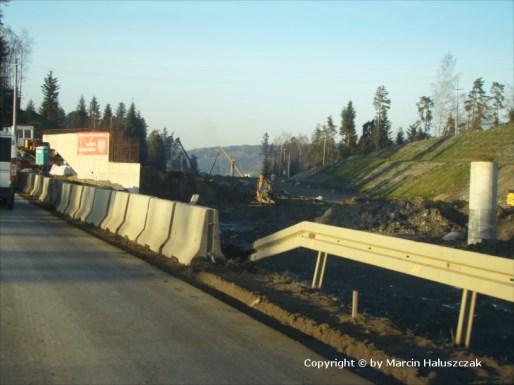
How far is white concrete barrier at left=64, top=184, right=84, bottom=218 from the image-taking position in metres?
23.8

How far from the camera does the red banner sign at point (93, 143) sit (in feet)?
158

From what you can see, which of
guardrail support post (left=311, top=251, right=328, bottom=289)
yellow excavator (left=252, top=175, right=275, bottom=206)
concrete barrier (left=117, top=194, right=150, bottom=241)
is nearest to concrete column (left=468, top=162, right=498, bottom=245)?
guardrail support post (left=311, top=251, right=328, bottom=289)

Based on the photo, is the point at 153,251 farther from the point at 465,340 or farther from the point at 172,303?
the point at 465,340

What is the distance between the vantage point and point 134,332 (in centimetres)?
757

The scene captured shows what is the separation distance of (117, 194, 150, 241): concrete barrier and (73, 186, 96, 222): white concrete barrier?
4.54 meters

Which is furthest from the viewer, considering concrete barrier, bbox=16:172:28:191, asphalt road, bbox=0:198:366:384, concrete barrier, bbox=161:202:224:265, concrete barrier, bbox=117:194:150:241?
concrete barrier, bbox=16:172:28:191

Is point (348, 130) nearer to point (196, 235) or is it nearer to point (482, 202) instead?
point (482, 202)

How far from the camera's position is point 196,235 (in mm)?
12570

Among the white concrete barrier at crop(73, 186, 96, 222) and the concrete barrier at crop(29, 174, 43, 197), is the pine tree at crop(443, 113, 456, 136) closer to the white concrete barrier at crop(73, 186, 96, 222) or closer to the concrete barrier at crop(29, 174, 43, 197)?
the concrete barrier at crop(29, 174, 43, 197)

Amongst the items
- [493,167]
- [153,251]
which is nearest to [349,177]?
[493,167]

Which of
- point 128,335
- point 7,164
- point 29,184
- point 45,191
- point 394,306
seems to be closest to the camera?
point 128,335

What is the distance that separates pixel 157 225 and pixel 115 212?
13.8 ft

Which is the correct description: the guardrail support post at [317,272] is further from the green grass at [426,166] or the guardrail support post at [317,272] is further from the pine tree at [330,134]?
the pine tree at [330,134]

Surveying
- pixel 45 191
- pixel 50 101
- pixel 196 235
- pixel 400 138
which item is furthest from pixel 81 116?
pixel 196 235
